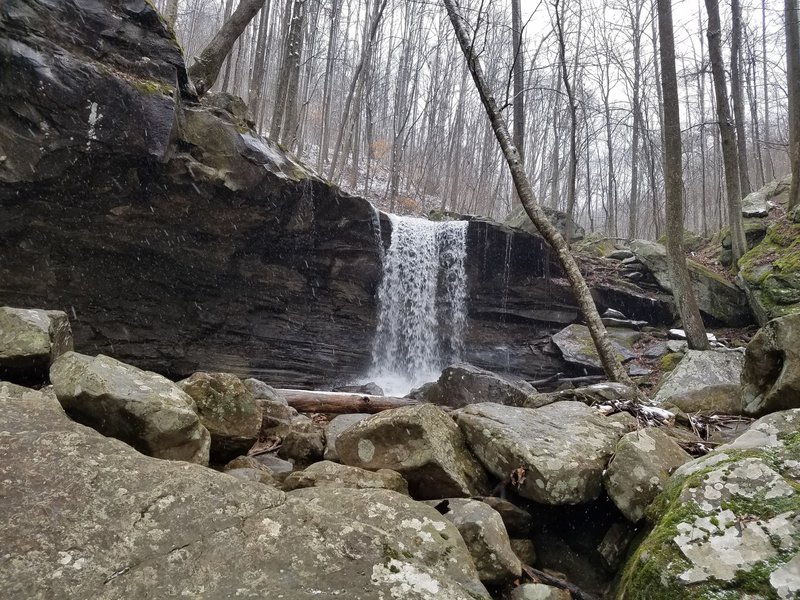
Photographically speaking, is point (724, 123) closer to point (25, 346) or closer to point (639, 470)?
point (639, 470)

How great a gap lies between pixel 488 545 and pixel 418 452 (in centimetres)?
81

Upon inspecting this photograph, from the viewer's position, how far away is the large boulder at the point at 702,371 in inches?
302

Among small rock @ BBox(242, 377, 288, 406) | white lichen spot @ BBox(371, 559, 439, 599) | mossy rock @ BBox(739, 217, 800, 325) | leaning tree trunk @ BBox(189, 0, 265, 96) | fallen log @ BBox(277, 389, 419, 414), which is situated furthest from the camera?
leaning tree trunk @ BBox(189, 0, 265, 96)

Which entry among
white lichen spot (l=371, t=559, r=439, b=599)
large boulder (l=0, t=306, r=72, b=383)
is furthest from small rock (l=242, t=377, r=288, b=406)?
white lichen spot (l=371, t=559, r=439, b=599)

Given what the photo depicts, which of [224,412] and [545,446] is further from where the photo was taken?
[224,412]

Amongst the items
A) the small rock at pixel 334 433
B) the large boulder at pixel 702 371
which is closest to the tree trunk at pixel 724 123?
the large boulder at pixel 702 371

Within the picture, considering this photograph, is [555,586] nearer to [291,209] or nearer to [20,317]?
[20,317]

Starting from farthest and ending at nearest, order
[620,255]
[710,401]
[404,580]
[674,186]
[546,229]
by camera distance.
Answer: [620,255]
[674,186]
[546,229]
[710,401]
[404,580]

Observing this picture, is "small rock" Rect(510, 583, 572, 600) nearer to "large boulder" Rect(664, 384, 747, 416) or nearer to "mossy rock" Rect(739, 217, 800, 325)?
"large boulder" Rect(664, 384, 747, 416)

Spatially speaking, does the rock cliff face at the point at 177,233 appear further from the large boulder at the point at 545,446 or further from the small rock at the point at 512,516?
the small rock at the point at 512,516

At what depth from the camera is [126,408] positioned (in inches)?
100

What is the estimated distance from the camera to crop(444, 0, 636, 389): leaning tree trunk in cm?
615

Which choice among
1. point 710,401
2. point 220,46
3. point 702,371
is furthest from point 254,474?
point 220,46

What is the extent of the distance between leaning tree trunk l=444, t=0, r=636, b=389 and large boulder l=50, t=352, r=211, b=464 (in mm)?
5014
